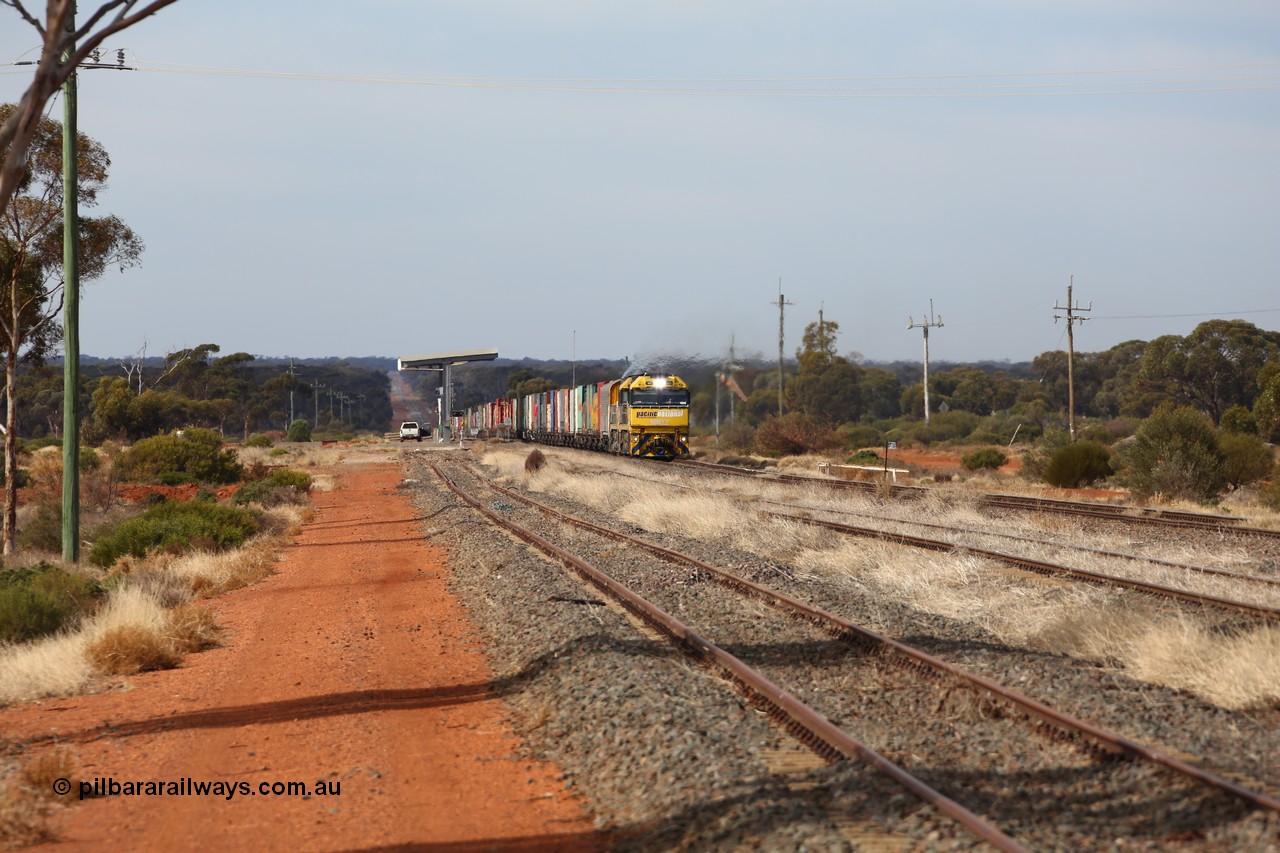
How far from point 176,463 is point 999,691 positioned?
3995 cm

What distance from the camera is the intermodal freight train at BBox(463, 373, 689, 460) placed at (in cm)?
4303

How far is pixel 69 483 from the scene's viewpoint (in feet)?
53.7

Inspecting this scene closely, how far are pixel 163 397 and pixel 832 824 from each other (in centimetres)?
8316

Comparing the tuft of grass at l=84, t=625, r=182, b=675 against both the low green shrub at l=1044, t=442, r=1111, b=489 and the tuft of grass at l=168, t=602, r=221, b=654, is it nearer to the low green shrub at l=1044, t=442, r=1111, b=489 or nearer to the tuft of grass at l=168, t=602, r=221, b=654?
the tuft of grass at l=168, t=602, r=221, b=654

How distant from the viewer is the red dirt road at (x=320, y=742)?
5902mm

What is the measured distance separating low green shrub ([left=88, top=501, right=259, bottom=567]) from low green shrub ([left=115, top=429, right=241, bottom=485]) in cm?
1998

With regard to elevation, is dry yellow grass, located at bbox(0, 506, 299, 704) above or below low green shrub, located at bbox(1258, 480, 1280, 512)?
below

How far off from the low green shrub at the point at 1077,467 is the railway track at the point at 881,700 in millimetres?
25058

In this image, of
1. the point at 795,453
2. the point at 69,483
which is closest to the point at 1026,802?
the point at 69,483

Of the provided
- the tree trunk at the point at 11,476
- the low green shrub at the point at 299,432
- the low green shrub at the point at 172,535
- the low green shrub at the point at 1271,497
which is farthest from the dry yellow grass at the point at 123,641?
the low green shrub at the point at 299,432

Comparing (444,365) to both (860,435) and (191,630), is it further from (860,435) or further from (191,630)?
(191,630)

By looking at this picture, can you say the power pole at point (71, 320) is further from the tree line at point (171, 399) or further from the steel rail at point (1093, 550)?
the tree line at point (171, 399)

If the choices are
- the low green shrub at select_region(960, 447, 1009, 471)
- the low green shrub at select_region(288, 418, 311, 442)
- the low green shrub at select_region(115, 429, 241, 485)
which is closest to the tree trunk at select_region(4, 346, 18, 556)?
the low green shrub at select_region(115, 429, 241, 485)

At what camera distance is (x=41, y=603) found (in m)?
11.8
